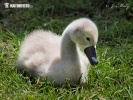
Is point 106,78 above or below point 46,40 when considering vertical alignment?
below

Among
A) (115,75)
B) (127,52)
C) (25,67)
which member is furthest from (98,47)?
(25,67)

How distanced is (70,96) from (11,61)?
96 cm

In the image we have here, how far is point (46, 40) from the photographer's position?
4582mm

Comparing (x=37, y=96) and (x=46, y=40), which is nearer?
(x=37, y=96)

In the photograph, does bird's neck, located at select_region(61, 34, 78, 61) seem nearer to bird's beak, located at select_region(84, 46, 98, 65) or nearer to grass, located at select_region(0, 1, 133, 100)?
bird's beak, located at select_region(84, 46, 98, 65)

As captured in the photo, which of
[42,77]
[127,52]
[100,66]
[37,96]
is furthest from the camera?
[127,52]

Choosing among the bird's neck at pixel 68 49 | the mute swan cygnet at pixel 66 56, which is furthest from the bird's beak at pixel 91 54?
the bird's neck at pixel 68 49

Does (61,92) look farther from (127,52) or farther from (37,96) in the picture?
(127,52)

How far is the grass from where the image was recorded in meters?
4.03

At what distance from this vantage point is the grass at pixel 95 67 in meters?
4.03

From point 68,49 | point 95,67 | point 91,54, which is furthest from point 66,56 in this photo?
point 95,67

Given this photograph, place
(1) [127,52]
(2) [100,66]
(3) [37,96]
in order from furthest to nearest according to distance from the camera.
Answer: (1) [127,52] → (2) [100,66] → (3) [37,96]

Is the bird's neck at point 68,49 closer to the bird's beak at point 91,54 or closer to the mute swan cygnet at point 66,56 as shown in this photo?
the mute swan cygnet at point 66,56

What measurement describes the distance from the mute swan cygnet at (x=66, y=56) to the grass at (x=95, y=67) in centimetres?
9
